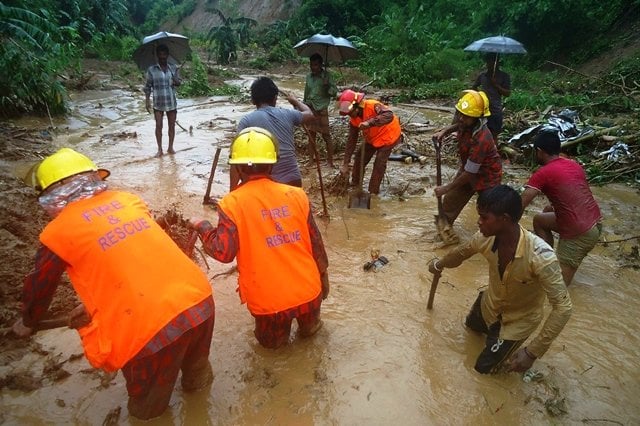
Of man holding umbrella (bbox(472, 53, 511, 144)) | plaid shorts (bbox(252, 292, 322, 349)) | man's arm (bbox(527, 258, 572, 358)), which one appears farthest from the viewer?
man holding umbrella (bbox(472, 53, 511, 144))

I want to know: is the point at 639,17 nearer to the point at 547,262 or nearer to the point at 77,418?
the point at 547,262

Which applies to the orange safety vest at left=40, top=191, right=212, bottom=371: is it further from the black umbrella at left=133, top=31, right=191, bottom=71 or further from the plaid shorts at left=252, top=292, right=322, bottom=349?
the black umbrella at left=133, top=31, right=191, bottom=71

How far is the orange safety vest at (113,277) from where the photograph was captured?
196 cm

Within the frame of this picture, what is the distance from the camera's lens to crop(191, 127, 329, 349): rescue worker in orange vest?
2525mm

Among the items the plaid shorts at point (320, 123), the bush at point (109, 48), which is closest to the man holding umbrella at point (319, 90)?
the plaid shorts at point (320, 123)

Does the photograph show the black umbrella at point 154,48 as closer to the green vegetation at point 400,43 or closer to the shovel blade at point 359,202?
the green vegetation at point 400,43

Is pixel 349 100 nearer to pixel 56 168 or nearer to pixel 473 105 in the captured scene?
pixel 473 105

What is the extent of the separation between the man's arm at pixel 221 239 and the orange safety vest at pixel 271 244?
0.13ft

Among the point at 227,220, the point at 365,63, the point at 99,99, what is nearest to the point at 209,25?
the point at 365,63

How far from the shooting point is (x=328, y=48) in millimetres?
7262

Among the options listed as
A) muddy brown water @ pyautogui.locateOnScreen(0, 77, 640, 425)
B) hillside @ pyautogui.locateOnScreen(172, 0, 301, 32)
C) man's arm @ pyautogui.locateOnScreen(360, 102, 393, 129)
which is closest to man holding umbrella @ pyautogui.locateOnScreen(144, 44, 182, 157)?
man's arm @ pyautogui.locateOnScreen(360, 102, 393, 129)

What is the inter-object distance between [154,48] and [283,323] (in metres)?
6.00

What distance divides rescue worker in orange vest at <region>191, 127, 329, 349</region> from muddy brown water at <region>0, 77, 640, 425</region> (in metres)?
0.48

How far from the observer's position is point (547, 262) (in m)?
2.47
